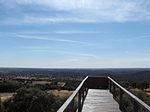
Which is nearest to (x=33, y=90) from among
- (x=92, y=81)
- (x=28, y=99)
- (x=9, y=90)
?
(x=28, y=99)

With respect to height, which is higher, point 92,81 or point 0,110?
point 92,81

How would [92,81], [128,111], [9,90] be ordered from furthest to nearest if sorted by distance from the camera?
[9,90] < [92,81] < [128,111]

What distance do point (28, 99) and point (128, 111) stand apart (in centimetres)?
2802

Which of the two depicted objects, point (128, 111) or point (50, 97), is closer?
point (128, 111)

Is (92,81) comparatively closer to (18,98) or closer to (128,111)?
(128,111)

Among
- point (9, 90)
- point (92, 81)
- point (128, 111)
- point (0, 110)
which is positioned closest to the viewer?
point (128, 111)

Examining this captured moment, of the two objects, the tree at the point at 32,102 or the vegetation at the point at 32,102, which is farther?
the tree at the point at 32,102

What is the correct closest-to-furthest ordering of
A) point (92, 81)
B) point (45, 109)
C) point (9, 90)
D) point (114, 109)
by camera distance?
point (114, 109)
point (92, 81)
point (45, 109)
point (9, 90)

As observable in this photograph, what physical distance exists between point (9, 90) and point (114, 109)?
7452 centimetres

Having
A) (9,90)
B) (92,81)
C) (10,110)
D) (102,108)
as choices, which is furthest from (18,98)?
(9,90)

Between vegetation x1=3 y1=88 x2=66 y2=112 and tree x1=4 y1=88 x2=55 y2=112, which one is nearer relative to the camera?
vegetation x1=3 y1=88 x2=66 y2=112

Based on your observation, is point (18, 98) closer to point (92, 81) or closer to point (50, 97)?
point (50, 97)

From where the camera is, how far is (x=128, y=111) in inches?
464

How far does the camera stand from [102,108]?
13.1 m
